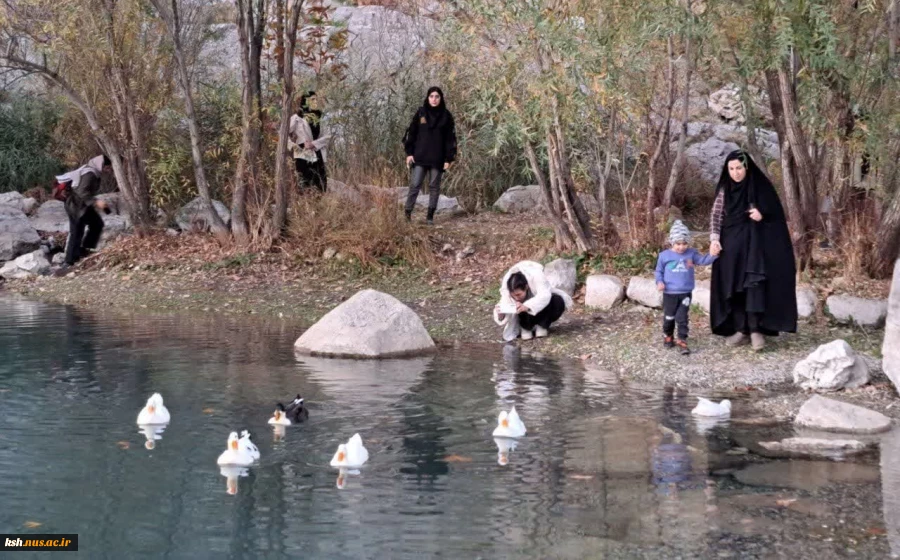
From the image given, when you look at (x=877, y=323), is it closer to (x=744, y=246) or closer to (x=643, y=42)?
(x=744, y=246)

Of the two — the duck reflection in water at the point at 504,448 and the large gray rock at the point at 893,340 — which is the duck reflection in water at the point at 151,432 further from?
the large gray rock at the point at 893,340

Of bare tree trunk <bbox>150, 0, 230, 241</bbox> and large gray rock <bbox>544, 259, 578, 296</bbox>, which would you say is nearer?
large gray rock <bbox>544, 259, 578, 296</bbox>

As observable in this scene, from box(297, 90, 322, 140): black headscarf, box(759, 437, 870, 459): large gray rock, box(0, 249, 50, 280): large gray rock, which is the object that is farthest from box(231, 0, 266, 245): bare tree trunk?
box(759, 437, 870, 459): large gray rock

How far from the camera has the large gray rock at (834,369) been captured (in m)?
9.38

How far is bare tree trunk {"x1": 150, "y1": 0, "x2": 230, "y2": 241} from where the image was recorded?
15.9 meters

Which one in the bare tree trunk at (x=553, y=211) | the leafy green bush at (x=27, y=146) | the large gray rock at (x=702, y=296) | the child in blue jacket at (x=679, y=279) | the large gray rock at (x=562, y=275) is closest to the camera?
the child in blue jacket at (x=679, y=279)

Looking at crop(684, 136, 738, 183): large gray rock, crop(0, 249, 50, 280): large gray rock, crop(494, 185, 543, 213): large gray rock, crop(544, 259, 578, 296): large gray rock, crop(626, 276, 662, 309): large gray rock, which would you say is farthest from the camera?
crop(684, 136, 738, 183): large gray rock

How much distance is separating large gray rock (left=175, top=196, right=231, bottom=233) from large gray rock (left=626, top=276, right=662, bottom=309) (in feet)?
23.0

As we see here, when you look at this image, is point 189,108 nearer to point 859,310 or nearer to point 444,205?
point 444,205

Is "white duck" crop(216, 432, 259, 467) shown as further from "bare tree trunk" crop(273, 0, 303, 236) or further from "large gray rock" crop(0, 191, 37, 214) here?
"large gray rock" crop(0, 191, 37, 214)

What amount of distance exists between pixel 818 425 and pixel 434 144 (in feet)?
30.8

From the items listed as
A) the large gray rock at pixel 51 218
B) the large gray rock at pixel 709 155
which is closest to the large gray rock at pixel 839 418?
the large gray rock at pixel 709 155

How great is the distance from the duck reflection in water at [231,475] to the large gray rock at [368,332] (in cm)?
415

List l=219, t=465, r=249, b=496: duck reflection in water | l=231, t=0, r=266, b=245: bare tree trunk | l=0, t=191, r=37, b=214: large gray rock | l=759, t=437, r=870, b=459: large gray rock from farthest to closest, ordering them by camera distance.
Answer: l=0, t=191, r=37, b=214: large gray rock
l=231, t=0, r=266, b=245: bare tree trunk
l=759, t=437, r=870, b=459: large gray rock
l=219, t=465, r=249, b=496: duck reflection in water
